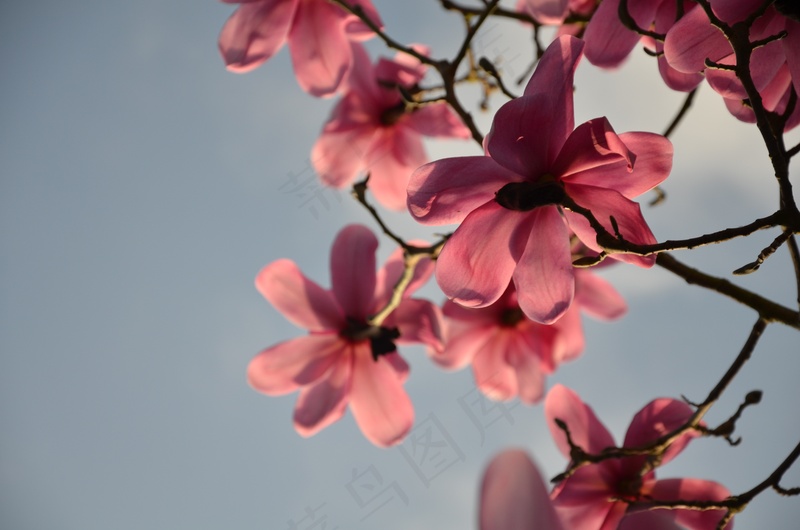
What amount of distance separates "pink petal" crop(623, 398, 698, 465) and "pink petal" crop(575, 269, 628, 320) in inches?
14.3

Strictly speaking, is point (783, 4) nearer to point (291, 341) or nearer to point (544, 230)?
point (544, 230)

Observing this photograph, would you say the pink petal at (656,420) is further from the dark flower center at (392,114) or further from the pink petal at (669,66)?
the dark flower center at (392,114)

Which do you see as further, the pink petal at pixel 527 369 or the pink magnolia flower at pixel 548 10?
the pink petal at pixel 527 369

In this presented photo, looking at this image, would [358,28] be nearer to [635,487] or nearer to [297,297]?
[297,297]

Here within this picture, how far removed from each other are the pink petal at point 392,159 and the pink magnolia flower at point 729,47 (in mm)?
616

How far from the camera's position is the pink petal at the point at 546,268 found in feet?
2.00

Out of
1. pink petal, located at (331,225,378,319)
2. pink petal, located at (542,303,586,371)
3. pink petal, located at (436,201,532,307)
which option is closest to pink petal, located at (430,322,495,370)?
pink petal, located at (542,303,586,371)

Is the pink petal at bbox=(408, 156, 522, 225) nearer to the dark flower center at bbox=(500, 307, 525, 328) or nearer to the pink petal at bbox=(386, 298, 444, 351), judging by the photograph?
the pink petal at bbox=(386, 298, 444, 351)

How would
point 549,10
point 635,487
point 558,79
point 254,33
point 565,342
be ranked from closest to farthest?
point 558,79 → point 635,487 → point 549,10 → point 254,33 → point 565,342

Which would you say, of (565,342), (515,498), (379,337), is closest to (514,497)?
(515,498)

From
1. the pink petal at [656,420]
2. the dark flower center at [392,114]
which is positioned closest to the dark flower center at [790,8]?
the pink petal at [656,420]

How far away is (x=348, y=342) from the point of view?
1034mm

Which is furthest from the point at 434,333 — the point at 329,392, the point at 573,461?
the point at 573,461

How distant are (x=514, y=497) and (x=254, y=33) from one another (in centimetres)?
85
